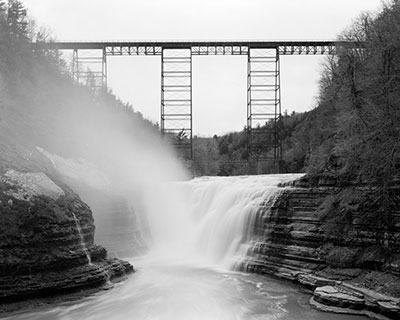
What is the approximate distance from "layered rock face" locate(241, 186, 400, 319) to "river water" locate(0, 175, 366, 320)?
584 mm

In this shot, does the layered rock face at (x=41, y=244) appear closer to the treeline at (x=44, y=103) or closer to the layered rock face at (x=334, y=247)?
the treeline at (x=44, y=103)

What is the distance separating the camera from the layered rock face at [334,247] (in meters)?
12.0

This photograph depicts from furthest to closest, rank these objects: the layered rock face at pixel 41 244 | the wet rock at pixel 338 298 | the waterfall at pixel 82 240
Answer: the waterfall at pixel 82 240
the layered rock face at pixel 41 244
the wet rock at pixel 338 298

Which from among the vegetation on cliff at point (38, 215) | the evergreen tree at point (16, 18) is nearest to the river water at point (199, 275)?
the vegetation on cliff at point (38, 215)

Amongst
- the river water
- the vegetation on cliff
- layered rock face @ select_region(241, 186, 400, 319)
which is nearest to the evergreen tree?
the vegetation on cliff

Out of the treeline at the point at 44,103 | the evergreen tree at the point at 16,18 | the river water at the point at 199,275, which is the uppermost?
the evergreen tree at the point at 16,18

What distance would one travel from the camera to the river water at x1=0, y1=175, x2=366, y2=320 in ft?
39.1

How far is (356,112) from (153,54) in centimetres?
2290

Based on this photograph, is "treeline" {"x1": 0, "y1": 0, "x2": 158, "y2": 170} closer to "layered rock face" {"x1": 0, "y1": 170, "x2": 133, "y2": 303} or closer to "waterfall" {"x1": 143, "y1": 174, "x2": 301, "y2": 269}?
"layered rock face" {"x1": 0, "y1": 170, "x2": 133, "y2": 303}

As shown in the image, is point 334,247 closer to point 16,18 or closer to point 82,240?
point 82,240

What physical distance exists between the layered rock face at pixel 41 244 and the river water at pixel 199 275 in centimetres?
88

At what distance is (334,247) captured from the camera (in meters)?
14.2

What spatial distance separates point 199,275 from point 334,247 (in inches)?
198

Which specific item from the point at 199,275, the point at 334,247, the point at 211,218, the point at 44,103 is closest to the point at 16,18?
the point at 44,103
